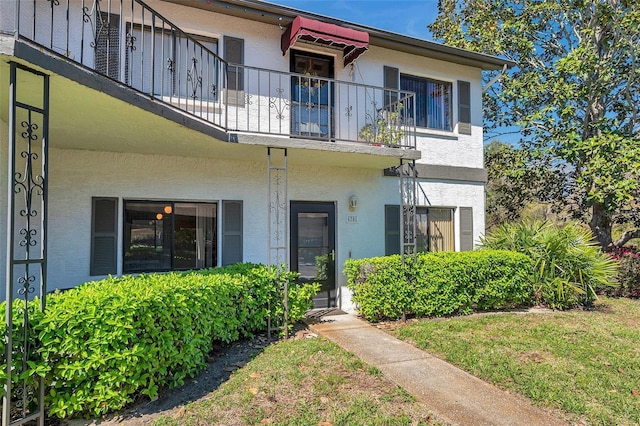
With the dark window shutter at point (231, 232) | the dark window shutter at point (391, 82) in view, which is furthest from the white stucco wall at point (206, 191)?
the dark window shutter at point (391, 82)

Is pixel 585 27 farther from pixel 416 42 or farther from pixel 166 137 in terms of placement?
pixel 166 137

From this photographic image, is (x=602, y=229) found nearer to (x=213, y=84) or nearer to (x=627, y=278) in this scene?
(x=627, y=278)

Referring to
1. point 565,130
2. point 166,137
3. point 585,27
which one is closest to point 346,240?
point 166,137

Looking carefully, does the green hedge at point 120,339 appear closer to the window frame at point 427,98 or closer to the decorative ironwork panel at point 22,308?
the decorative ironwork panel at point 22,308

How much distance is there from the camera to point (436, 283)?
7.81m

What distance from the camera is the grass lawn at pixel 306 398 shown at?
3.85 metres

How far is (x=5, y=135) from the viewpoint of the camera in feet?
17.4

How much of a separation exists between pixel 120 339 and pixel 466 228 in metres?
8.47

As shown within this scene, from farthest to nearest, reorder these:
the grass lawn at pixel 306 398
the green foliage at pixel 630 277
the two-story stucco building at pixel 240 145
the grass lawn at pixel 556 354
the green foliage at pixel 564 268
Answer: the green foliage at pixel 630 277 < the green foliage at pixel 564 268 < the two-story stucco building at pixel 240 145 < the grass lawn at pixel 556 354 < the grass lawn at pixel 306 398

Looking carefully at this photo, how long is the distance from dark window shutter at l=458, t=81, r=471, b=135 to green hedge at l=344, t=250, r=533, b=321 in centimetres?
337

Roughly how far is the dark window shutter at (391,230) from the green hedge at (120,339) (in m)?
4.83

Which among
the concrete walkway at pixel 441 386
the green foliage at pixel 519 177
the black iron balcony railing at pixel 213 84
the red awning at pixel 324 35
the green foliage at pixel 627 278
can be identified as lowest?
the concrete walkway at pixel 441 386

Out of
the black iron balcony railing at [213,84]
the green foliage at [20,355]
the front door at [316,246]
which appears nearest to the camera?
the green foliage at [20,355]

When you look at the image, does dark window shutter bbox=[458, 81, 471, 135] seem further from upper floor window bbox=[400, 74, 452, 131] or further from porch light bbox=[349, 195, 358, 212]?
porch light bbox=[349, 195, 358, 212]
